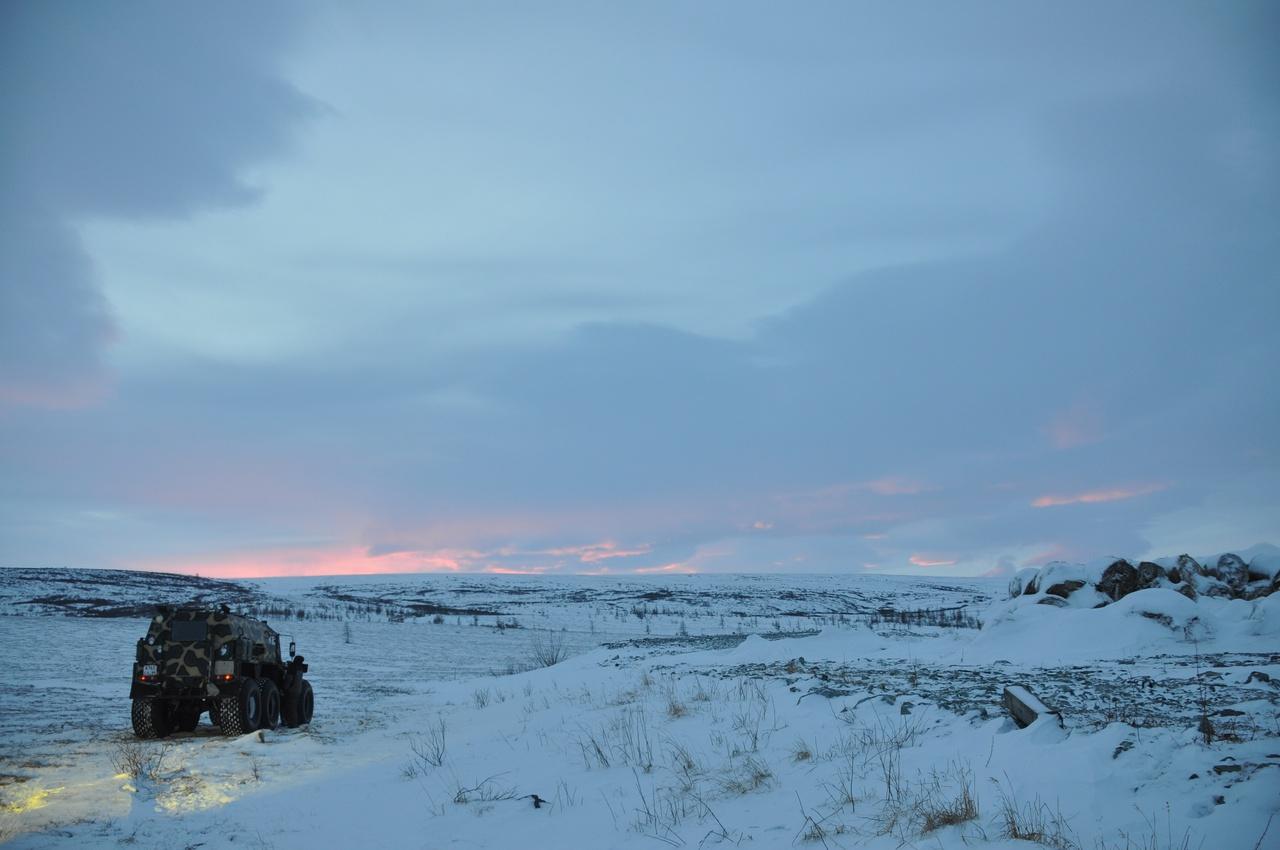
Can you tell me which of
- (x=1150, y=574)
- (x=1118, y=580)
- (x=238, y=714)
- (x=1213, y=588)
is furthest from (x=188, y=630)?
(x=1213, y=588)

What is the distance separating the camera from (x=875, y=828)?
20.6 feet

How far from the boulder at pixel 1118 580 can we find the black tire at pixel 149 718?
920 inches

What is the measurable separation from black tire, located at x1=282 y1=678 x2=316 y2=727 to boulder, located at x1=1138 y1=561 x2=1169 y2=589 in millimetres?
22098

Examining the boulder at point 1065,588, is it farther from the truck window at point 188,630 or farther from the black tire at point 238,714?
the truck window at point 188,630

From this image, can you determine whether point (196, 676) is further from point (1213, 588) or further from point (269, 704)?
point (1213, 588)

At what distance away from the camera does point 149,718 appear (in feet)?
48.1

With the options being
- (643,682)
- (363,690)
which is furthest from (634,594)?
(643,682)

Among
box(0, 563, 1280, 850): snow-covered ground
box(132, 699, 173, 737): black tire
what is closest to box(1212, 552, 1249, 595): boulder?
box(0, 563, 1280, 850): snow-covered ground

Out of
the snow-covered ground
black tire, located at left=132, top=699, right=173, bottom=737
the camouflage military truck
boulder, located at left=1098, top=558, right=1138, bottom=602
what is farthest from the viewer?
boulder, located at left=1098, top=558, right=1138, bottom=602

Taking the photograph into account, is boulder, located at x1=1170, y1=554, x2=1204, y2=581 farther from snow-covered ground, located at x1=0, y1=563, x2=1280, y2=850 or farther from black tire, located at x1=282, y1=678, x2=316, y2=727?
black tire, located at x1=282, y1=678, x2=316, y2=727

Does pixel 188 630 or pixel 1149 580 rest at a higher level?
pixel 1149 580

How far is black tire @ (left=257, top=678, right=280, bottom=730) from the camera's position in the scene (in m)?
16.2

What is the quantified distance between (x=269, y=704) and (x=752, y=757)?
11.5 m

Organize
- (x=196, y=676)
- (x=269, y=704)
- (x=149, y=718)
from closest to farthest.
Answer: (x=149, y=718), (x=196, y=676), (x=269, y=704)
